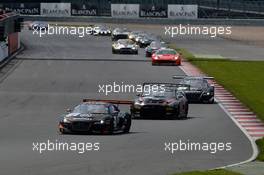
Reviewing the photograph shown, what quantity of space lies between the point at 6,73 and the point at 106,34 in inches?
Result: 2037

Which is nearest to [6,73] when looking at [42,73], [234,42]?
[42,73]

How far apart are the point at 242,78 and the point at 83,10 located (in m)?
58.5

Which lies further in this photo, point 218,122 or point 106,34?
point 106,34

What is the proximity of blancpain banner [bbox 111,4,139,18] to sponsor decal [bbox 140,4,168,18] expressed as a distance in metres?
0.67

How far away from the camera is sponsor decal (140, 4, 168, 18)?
110 metres

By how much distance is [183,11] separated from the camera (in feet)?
366

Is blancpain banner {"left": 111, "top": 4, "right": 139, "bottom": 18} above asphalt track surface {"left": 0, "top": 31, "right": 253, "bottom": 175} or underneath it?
underneath

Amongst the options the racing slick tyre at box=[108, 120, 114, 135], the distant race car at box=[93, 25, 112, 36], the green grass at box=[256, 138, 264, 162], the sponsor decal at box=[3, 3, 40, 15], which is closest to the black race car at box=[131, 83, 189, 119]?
the racing slick tyre at box=[108, 120, 114, 135]

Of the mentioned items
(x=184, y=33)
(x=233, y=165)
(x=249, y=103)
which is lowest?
(x=184, y=33)

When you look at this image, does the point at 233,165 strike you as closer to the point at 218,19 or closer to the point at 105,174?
the point at 105,174

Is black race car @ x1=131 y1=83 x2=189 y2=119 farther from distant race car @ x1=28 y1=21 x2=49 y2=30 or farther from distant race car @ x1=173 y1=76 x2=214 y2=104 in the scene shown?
distant race car @ x1=28 y1=21 x2=49 y2=30

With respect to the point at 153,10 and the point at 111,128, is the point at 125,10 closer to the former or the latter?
the point at 153,10

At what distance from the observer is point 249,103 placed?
39.6 meters

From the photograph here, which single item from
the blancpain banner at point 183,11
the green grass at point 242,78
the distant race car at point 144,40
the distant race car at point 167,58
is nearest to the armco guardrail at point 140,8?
the blancpain banner at point 183,11
